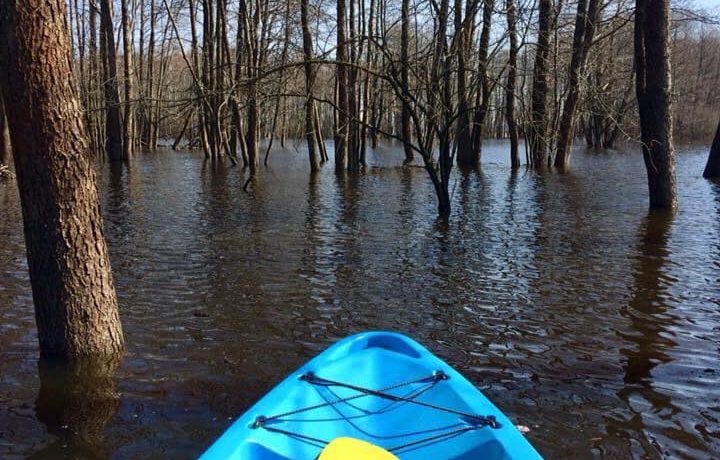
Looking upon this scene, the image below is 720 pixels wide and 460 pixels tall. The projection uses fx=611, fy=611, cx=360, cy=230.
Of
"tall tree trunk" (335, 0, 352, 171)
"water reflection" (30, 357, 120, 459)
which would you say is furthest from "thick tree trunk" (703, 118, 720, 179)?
"water reflection" (30, 357, 120, 459)

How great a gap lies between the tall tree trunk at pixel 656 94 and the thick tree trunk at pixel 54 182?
10429 mm

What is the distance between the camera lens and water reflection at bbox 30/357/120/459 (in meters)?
3.59

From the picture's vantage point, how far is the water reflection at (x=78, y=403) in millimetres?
3587

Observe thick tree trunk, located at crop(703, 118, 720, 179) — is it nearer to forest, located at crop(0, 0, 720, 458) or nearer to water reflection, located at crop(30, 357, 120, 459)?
forest, located at crop(0, 0, 720, 458)

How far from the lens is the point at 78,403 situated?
4129 mm

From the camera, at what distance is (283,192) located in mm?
16656

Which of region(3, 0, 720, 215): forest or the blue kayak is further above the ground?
region(3, 0, 720, 215): forest

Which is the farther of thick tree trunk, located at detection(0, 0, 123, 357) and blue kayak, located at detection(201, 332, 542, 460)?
thick tree trunk, located at detection(0, 0, 123, 357)

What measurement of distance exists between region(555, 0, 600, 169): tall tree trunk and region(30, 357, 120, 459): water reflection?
15.5 meters

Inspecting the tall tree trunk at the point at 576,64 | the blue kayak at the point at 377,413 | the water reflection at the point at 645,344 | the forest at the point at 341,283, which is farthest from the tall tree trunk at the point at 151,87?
the blue kayak at the point at 377,413

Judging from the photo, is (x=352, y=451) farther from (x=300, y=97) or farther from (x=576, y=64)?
(x=576, y=64)

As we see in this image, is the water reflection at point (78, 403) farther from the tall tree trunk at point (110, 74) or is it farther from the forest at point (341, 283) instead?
the tall tree trunk at point (110, 74)

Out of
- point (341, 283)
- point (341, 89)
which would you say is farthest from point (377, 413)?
point (341, 89)

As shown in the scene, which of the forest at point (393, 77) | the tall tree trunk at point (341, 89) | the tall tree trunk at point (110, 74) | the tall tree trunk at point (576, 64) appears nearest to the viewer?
the forest at point (393, 77)
